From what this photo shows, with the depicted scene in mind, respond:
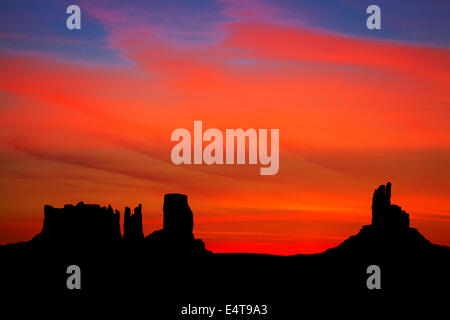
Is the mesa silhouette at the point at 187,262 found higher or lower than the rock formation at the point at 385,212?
lower

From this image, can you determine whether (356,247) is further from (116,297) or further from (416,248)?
(116,297)

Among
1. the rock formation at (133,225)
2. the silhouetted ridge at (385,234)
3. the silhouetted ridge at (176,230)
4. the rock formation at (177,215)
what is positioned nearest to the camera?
the rock formation at (177,215)

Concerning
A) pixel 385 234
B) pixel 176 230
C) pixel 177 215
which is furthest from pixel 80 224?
pixel 385 234

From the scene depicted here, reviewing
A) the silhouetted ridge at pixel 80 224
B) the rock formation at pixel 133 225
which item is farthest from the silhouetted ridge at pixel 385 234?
the silhouetted ridge at pixel 80 224

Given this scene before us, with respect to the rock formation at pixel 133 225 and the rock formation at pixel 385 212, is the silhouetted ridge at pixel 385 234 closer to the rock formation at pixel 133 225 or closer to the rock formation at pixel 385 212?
the rock formation at pixel 385 212

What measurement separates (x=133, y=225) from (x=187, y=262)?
15.9 m

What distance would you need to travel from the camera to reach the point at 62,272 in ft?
464

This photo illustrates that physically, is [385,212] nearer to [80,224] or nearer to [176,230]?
[176,230]

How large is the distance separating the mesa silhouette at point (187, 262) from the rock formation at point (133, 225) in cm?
24

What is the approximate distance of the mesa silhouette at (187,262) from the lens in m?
128

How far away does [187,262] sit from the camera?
129 metres

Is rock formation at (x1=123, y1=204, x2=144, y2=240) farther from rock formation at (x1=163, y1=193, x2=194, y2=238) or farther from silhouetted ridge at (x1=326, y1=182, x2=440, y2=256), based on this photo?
silhouetted ridge at (x1=326, y1=182, x2=440, y2=256)

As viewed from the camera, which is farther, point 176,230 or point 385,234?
point 385,234
